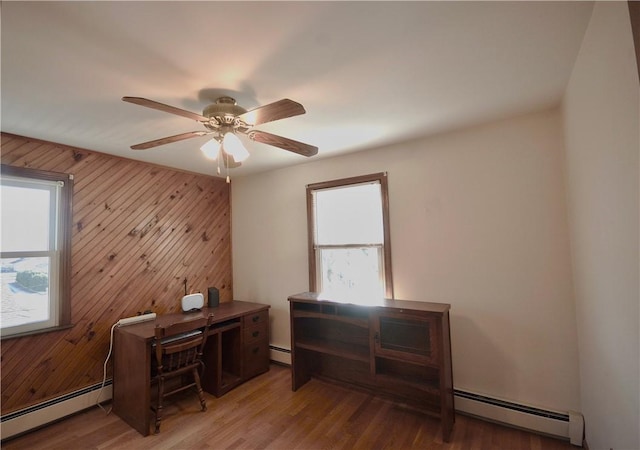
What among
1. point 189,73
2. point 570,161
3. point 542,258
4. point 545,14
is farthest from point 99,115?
point 542,258

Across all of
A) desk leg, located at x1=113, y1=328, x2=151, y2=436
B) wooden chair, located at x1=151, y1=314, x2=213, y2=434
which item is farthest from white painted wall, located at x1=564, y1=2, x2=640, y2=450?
desk leg, located at x1=113, y1=328, x2=151, y2=436

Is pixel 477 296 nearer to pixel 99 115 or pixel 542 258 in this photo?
pixel 542 258

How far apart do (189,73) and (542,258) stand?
2.75m

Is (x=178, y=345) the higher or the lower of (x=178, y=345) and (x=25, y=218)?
the lower

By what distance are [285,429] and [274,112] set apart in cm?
242

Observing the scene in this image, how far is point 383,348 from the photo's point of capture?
2555mm

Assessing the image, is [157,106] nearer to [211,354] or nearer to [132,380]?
[132,380]

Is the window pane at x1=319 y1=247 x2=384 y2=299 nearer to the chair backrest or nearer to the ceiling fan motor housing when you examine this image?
the chair backrest

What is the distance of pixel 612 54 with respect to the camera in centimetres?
113

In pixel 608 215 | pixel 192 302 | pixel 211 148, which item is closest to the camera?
pixel 608 215

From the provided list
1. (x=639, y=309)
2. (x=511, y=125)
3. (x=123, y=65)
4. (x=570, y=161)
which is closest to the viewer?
(x=639, y=309)

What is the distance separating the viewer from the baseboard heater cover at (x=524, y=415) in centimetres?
209

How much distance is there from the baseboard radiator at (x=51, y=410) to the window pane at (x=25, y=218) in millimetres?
1329

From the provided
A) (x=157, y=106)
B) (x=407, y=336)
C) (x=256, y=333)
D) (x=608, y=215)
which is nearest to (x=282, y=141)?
(x=157, y=106)
